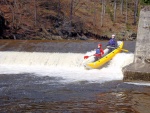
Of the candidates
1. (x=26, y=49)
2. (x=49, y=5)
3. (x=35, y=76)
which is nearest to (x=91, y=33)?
(x=49, y=5)

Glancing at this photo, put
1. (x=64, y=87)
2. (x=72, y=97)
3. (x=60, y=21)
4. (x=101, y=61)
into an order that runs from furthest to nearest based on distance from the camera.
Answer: (x=60, y=21)
(x=101, y=61)
(x=64, y=87)
(x=72, y=97)

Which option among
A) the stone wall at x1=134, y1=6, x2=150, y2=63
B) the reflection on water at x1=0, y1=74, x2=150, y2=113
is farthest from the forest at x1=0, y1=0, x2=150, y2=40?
the reflection on water at x1=0, y1=74, x2=150, y2=113

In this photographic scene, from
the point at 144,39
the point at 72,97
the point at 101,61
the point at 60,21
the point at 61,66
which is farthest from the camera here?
the point at 60,21

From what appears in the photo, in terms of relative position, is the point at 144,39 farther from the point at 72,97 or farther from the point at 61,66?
the point at 61,66

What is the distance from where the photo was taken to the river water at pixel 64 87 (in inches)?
476

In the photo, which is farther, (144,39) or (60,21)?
(60,21)

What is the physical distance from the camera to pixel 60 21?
1900 inches

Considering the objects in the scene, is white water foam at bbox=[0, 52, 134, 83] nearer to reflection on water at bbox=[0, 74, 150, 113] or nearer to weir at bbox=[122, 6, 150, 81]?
weir at bbox=[122, 6, 150, 81]

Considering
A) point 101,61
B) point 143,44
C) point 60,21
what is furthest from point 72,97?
point 60,21

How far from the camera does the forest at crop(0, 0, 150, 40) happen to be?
43.5 metres

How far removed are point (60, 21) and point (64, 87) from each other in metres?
33.4

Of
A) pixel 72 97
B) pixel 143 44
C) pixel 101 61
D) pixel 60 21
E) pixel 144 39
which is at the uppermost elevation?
pixel 144 39

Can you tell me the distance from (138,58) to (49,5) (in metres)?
36.1

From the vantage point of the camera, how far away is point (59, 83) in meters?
16.5
